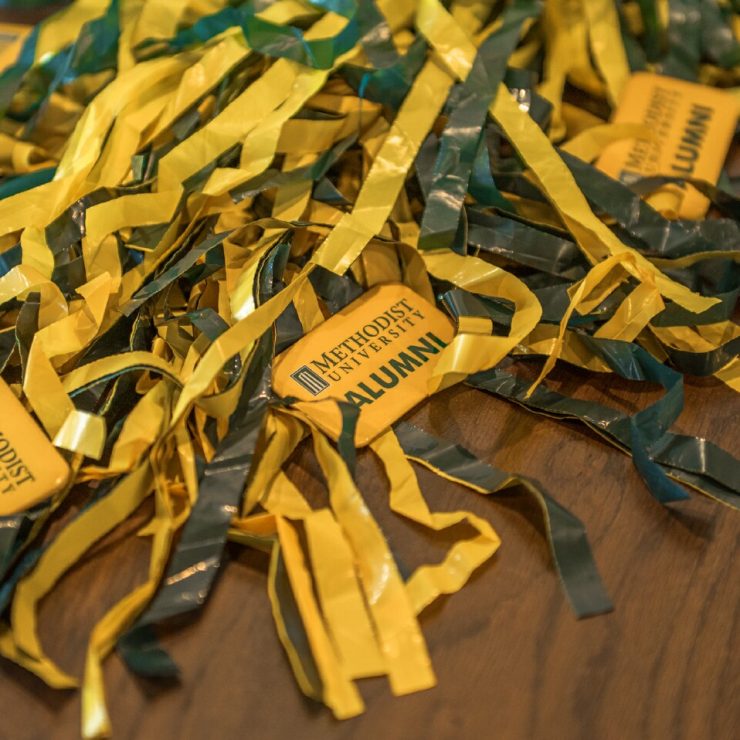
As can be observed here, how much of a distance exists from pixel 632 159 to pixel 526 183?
0.12 meters

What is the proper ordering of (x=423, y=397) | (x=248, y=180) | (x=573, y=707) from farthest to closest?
(x=248, y=180) < (x=423, y=397) < (x=573, y=707)

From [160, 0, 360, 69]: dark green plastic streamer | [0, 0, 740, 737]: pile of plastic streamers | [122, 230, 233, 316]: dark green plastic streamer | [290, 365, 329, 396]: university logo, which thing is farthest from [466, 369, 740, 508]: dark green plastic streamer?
[160, 0, 360, 69]: dark green plastic streamer

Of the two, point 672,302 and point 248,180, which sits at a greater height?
point 248,180

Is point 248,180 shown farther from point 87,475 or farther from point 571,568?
point 571,568

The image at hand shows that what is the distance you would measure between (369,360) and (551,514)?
0.56ft

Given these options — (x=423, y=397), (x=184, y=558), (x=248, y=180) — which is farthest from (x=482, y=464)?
(x=248, y=180)

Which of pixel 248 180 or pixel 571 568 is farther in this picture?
pixel 248 180

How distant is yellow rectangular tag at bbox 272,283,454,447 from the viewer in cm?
58

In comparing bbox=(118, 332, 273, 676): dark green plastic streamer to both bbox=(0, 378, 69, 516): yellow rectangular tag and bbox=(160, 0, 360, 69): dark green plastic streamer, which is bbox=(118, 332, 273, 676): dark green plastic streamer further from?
bbox=(160, 0, 360, 69): dark green plastic streamer

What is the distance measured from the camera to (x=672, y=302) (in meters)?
0.63

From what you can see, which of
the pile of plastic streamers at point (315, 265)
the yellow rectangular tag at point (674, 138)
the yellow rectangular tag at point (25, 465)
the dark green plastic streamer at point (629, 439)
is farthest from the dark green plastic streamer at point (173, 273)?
the yellow rectangular tag at point (674, 138)

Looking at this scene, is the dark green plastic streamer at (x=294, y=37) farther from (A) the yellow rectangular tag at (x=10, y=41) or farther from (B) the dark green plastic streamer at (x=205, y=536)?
(B) the dark green plastic streamer at (x=205, y=536)

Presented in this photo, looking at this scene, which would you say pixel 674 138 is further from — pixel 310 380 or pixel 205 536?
pixel 205 536

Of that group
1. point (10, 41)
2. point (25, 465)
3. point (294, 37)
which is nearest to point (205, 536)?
point (25, 465)
